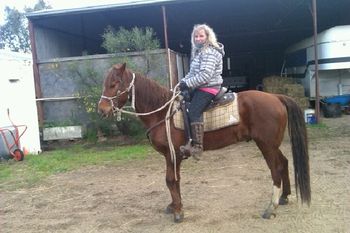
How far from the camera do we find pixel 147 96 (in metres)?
4.76

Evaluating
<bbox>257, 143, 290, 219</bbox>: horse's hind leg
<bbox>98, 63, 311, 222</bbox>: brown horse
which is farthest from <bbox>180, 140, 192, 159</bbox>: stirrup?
<bbox>257, 143, 290, 219</bbox>: horse's hind leg

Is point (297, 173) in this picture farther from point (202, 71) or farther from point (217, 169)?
point (217, 169)

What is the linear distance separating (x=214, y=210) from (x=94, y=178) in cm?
293

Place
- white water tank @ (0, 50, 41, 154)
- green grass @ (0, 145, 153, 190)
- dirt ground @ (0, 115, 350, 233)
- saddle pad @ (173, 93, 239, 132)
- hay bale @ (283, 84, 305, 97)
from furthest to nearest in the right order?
hay bale @ (283, 84, 305, 97)
white water tank @ (0, 50, 41, 154)
green grass @ (0, 145, 153, 190)
saddle pad @ (173, 93, 239, 132)
dirt ground @ (0, 115, 350, 233)

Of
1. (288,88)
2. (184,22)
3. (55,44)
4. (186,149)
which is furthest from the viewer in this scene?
(184,22)

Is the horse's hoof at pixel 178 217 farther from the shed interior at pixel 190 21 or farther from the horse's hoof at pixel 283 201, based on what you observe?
the shed interior at pixel 190 21

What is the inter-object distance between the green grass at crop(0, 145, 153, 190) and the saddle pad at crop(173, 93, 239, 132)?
358 centimetres

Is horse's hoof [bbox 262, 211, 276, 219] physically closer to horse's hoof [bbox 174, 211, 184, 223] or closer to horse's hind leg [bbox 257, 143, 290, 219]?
horse's hind leg [bbox 257, 143, 290, 219]

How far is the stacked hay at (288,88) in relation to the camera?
12484 mm

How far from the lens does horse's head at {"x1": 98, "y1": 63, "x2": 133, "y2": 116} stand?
4.56 m

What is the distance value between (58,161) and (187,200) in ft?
14.4

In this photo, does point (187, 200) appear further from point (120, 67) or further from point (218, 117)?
point (120, 67)

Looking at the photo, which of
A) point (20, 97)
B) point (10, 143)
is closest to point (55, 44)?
point (20, 97)

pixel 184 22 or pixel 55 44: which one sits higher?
pixel 184 22
